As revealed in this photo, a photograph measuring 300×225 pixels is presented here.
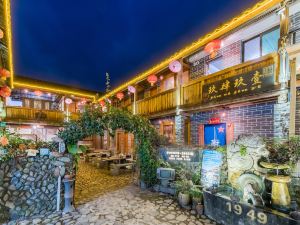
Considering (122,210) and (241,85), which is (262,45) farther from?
(122,210)

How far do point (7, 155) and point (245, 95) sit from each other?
8.75 meters

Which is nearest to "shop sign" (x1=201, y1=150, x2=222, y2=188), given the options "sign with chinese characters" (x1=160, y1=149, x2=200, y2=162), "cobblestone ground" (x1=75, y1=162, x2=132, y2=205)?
"sign with chinese characters" (x1=160, y1=149, x2=200, y2=162)

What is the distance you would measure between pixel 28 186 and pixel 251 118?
919 cm

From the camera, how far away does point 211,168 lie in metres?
6.21

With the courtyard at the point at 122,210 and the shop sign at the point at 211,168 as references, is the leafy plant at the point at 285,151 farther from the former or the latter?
the courtyard at the point at 122,210

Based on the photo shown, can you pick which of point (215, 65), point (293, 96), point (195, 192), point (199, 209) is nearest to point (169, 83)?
point (215, 65)

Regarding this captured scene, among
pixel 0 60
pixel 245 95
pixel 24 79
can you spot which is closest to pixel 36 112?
pixel 24 79

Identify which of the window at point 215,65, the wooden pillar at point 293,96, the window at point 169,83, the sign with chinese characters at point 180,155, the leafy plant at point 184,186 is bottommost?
the leafy plant at point 184,186

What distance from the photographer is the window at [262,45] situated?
317 inches

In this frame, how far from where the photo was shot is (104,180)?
10.2m

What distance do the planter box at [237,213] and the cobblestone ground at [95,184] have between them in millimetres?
4579

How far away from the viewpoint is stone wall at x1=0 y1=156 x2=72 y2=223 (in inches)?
222

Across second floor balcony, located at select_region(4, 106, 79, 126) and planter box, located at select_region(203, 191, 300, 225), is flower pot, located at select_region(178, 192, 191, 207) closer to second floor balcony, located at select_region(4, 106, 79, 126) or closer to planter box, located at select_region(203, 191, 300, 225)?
planter box, located at select_region(203, 191, 300, 225)

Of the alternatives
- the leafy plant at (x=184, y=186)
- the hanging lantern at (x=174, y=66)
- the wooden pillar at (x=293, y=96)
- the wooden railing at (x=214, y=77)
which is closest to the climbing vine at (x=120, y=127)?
the leafy plant at (x=184, y=186)
